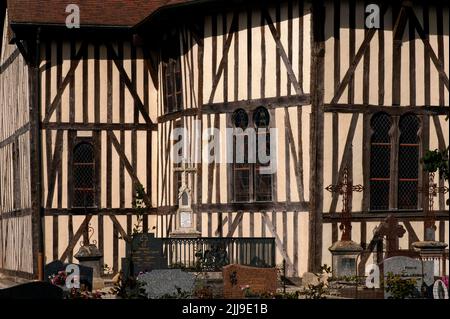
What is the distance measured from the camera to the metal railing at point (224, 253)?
109 ft

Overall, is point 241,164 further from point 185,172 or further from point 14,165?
point 14,165

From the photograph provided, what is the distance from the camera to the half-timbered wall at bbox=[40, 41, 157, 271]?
39375 millimetres

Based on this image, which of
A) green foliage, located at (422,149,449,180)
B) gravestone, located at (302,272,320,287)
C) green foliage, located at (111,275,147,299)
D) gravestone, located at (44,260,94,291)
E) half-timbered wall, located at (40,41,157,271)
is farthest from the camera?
half-timbered wall, located at (40,41,157,271)

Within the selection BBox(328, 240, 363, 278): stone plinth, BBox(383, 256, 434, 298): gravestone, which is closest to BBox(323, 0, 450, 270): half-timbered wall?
BBox(328, 240, 363, 278): stone plinth

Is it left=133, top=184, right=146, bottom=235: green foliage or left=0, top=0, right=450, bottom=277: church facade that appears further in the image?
left=133, top=184, right=146, bottom=235: green foliage

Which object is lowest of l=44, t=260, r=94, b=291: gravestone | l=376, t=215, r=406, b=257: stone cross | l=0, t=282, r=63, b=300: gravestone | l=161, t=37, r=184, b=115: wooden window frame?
l=44, t=260, r=94, b=291: gravestone

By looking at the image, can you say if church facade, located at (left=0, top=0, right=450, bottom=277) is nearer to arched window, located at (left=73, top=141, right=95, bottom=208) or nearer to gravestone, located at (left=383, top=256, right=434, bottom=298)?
arched window, located at (left=73, top=141, right=95, bottom=208)

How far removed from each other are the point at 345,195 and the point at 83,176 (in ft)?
33.6

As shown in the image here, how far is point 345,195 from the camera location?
3291 centimetres

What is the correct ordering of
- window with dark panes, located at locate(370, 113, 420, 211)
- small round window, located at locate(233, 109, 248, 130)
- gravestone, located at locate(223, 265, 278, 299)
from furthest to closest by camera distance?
small round window, located at locate(233, 109, 248, 130) < window with dark panes, located at locate(370, 113, 420, 211) < gravestone, located at locate(223, 265, 278, 299)

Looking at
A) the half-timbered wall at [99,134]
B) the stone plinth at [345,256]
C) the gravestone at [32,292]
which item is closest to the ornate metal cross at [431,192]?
the stone plinth at [345,256]

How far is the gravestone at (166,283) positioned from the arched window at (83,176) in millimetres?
12098

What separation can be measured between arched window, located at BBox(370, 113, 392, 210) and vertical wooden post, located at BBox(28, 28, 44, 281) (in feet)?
36.6

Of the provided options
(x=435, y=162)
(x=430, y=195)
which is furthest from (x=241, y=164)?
(x=435, y=162)
